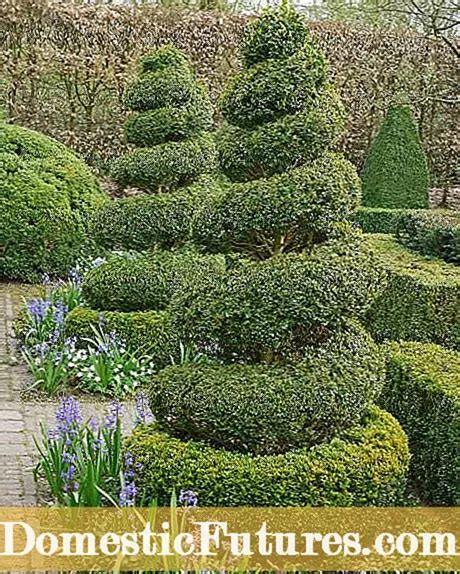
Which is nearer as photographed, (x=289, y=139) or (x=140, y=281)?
(x=289, y=139)

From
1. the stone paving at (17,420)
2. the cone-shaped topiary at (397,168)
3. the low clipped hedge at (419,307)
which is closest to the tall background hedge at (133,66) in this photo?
the cone-shaped topiary at (397,168)

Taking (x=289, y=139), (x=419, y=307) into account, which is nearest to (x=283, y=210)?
(x=289, y=139)

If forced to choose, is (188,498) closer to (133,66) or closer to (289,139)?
(289,139)

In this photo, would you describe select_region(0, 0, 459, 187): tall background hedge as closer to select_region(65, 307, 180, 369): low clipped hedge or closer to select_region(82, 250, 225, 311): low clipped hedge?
select_region(82, 250, 225, 311): low clipped hedge

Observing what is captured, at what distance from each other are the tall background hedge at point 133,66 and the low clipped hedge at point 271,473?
33.8 ft

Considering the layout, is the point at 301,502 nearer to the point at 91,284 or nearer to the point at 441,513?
the point at 441,513

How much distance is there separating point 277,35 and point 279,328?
60.6 inches

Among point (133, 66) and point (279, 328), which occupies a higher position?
point (133, 66)

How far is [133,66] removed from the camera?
1470cm

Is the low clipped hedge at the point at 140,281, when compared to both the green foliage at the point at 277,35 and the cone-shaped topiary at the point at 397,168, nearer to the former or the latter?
the green foliage at the point at 277,35

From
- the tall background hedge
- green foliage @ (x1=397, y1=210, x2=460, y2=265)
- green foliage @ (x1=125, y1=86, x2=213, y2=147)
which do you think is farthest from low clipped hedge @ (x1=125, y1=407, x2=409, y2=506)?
the tall background hedge

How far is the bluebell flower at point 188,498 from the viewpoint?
14.4 ft

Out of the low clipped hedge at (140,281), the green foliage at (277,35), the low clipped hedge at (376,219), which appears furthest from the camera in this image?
the low clipped hedge at (376,219)

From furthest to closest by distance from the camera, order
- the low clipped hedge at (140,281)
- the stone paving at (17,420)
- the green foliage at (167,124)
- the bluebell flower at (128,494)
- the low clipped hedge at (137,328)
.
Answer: the green foliage at (167,124) → the low clipped hedge at (140,281) → the low clipped hedge at (137,328) → the stone paving at (17,420) → the bluebell flower at (128,494)
